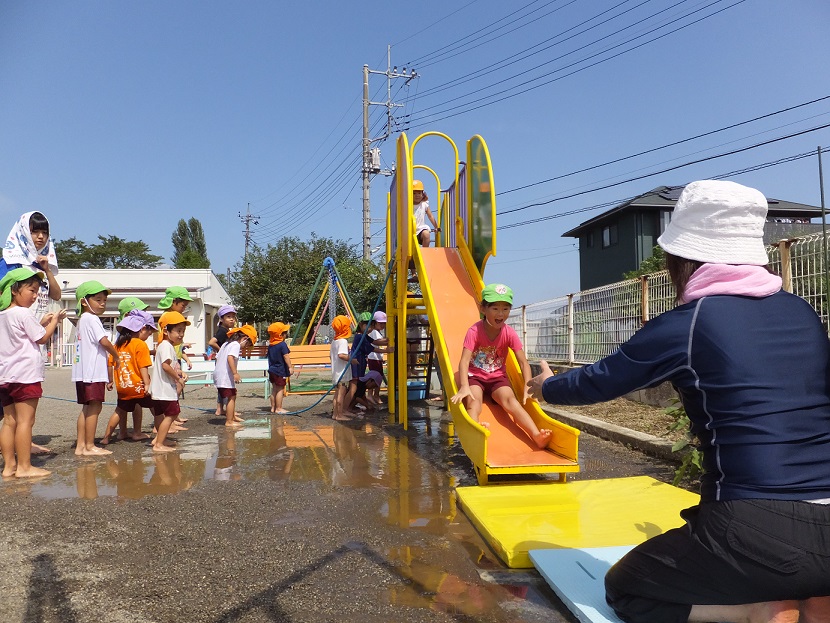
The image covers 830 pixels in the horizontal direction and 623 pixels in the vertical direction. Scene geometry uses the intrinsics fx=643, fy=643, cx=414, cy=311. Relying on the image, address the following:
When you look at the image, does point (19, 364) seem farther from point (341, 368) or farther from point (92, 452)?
point (341, 368)

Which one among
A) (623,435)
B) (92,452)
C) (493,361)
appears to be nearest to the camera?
(493,361)

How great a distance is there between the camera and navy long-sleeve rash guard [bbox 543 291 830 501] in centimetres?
201

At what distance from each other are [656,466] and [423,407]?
511 centimetres

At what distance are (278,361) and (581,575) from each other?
7371 millimetres

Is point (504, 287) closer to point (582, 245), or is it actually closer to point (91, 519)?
point (91, 519)

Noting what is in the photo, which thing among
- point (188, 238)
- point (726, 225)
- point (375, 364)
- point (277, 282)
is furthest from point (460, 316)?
point (188, 238)

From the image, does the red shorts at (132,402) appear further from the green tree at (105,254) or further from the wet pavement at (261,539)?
the green tree at (105,254)

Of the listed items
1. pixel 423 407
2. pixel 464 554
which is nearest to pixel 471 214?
pixel 423 407

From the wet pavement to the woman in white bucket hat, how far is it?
913 millimetres

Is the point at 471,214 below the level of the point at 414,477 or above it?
above

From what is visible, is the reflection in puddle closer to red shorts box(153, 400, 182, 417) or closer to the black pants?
red shorts box(153, 400, 182, 417)

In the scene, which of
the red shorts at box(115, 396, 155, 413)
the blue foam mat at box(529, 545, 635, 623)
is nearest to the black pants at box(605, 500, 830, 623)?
the blue foam mat at box(529, 545, 635, 623)

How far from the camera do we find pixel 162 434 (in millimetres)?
6840

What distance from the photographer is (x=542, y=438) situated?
533 cm
